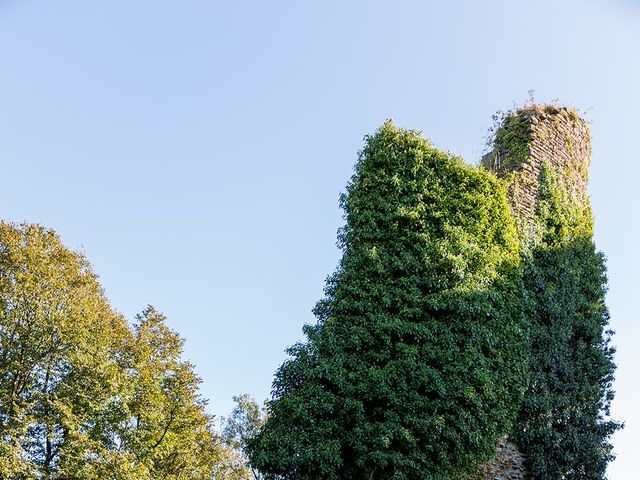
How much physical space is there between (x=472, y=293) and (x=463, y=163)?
2.97 m

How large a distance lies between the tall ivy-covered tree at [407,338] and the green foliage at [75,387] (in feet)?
27.9

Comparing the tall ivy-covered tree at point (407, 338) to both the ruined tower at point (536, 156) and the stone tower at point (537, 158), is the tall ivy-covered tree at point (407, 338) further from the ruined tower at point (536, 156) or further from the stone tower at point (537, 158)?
the ruined tower at point (536, 156)

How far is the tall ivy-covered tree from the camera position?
30.6 ft

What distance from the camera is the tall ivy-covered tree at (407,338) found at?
9.32m

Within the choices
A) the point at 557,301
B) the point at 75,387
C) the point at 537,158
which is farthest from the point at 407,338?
the point at 75,387

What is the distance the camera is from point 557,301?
1236cm

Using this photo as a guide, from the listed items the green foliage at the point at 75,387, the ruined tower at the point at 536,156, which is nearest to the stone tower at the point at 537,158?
the ruined tower at the point at 536,156

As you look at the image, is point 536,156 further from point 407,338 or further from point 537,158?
point 407,338

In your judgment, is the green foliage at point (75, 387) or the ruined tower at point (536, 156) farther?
the green foliage at point (75, 387)

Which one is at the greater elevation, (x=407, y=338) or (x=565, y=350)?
(x=565, y=350)

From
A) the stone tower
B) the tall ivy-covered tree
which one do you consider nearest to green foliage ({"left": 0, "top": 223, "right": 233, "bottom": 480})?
the tall ivy-covered tree

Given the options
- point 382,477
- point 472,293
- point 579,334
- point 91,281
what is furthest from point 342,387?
point 91,281

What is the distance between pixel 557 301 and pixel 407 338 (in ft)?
14.0

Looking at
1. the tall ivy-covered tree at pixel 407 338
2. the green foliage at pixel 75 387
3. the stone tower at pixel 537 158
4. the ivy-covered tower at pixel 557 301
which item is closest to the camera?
the tall ivy-covered tree at pixel 407 338
